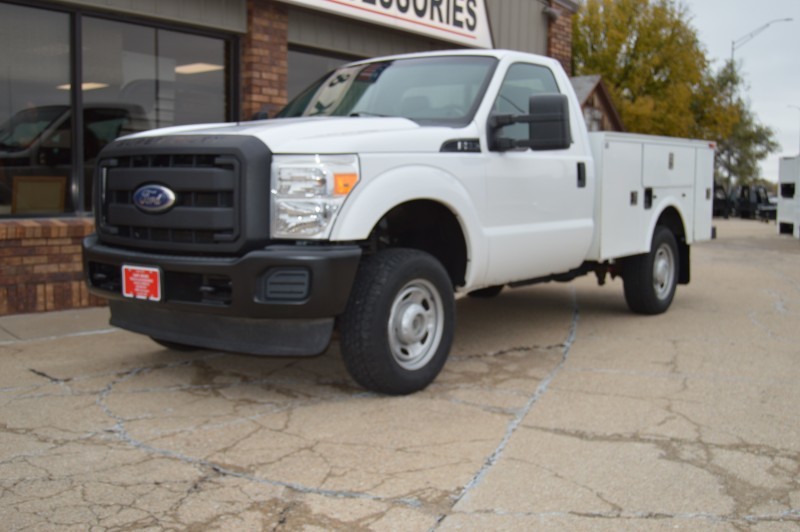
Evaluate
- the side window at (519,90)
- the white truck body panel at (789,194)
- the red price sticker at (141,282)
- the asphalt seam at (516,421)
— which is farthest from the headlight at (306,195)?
the white truck body panel at (789,194)

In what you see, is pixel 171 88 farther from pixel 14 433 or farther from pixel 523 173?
pixel 14 433

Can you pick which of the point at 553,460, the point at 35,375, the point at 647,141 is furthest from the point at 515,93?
the point at 35,375

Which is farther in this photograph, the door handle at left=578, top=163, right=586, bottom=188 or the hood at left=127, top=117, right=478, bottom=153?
the door handle at left=578, top=163, right=586, bottom=188

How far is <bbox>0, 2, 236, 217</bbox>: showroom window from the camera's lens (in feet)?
25.7

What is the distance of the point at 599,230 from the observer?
7.14 meters

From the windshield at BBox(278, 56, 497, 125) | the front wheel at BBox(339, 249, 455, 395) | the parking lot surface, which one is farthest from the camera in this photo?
the windshield at BBox(278, 56, 497, 125)

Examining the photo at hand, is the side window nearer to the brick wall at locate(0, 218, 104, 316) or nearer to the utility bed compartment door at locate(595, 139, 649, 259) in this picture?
the utility bed compartment door at locate(595, 139, 649, 259)

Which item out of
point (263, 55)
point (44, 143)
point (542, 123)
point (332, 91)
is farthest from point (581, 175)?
point (44, 143)

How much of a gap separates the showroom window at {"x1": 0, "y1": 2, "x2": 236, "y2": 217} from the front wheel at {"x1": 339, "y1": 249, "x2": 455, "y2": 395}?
419 cm

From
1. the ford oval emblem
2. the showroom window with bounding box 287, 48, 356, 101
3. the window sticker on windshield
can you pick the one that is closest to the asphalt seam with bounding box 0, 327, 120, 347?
the ford oval emblem

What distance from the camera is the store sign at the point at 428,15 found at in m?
10.5

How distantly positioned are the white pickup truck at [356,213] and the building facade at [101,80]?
1.70 metres

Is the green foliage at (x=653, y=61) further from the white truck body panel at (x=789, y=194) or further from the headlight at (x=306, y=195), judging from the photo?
the headlight at (x=306, y=195)

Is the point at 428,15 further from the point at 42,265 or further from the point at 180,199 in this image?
the point at 180,199
